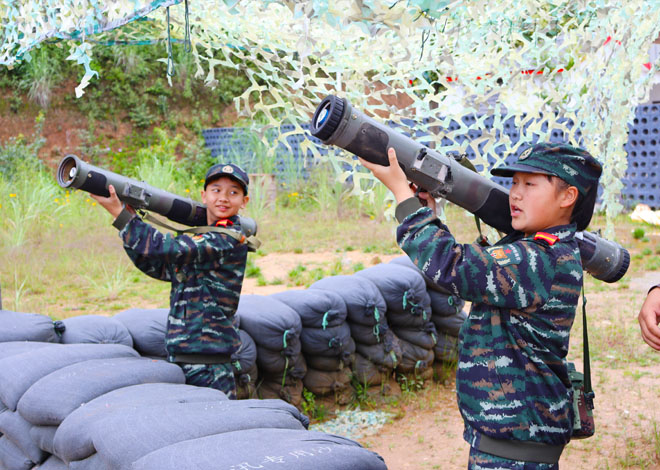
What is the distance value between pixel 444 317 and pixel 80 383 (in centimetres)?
247

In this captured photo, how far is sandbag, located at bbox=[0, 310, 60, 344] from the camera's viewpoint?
285 cm

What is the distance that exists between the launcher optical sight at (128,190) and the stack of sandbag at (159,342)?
580 millimetres

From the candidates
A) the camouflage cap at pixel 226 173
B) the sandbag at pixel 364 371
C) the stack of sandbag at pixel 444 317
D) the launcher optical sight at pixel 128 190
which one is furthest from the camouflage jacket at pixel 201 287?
the stack of sandbag at pixel 444 317

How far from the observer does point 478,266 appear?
151cm

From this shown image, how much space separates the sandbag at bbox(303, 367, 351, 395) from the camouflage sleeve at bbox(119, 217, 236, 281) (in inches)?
48.3

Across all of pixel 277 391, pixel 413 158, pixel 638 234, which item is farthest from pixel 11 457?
pixel 638 234

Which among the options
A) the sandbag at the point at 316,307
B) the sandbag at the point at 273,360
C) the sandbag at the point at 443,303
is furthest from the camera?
the sandbag at the point at 443,303

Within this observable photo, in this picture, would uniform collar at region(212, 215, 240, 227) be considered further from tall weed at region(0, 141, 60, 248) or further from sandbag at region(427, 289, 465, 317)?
tall weed at region(0, 141, 60, 248)

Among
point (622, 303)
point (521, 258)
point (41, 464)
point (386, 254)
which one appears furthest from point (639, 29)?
point (386, 254)

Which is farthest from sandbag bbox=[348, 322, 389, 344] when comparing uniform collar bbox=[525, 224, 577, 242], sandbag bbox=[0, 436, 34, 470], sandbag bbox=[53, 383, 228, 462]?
uniform collar bbox=[525, 224, 577, 242]

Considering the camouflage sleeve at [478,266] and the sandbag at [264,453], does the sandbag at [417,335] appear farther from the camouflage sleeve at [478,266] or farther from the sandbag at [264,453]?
the camouflage sleeve at [478,266]

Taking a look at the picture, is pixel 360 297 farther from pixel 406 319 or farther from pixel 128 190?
pixel 128 190

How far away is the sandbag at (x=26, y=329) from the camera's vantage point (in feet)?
9.36

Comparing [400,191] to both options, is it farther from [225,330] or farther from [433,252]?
[225,330]
